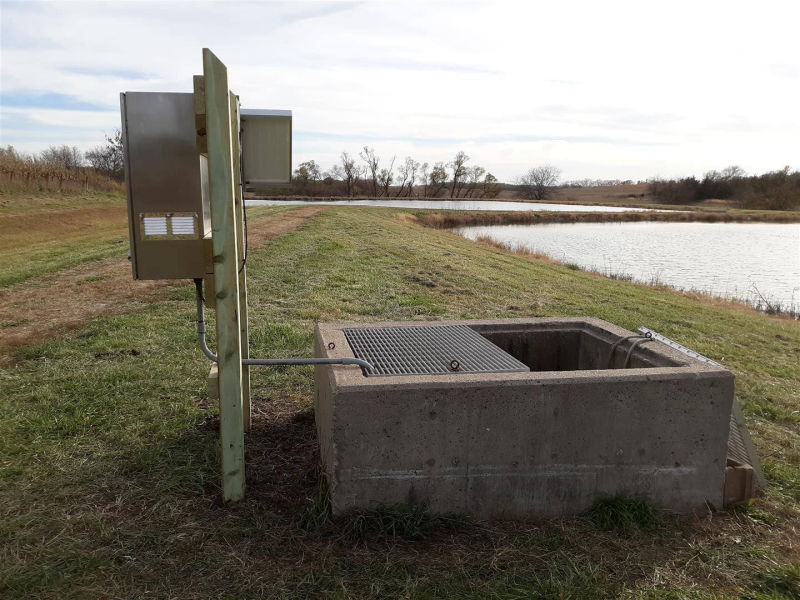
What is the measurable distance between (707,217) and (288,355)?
179 feet

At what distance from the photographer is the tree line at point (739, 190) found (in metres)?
69.3

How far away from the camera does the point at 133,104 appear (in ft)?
10.5

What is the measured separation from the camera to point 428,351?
13.0 ft

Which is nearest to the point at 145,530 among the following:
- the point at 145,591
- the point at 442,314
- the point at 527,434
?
the point at 145,591

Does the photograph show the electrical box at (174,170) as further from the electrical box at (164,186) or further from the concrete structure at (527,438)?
the concrete structure at (527,438)

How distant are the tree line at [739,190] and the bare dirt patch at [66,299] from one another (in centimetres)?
7401

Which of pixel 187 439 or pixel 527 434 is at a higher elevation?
pixel 527 434

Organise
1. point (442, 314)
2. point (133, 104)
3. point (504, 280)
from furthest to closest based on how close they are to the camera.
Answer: point (504, 280), point (442, 314), point (133, 104)

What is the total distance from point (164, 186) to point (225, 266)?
604 mm

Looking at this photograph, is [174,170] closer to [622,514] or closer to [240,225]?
[240,225]

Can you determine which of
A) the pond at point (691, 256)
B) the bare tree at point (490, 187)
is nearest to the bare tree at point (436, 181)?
the bare tree at point (490, 187)

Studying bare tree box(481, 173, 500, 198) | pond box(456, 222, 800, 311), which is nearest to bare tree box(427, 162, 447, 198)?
bare tree box(481, 173, 500, 198)

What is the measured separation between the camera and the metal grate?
3.50 metres

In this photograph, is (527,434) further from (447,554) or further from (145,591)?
(145,591)
